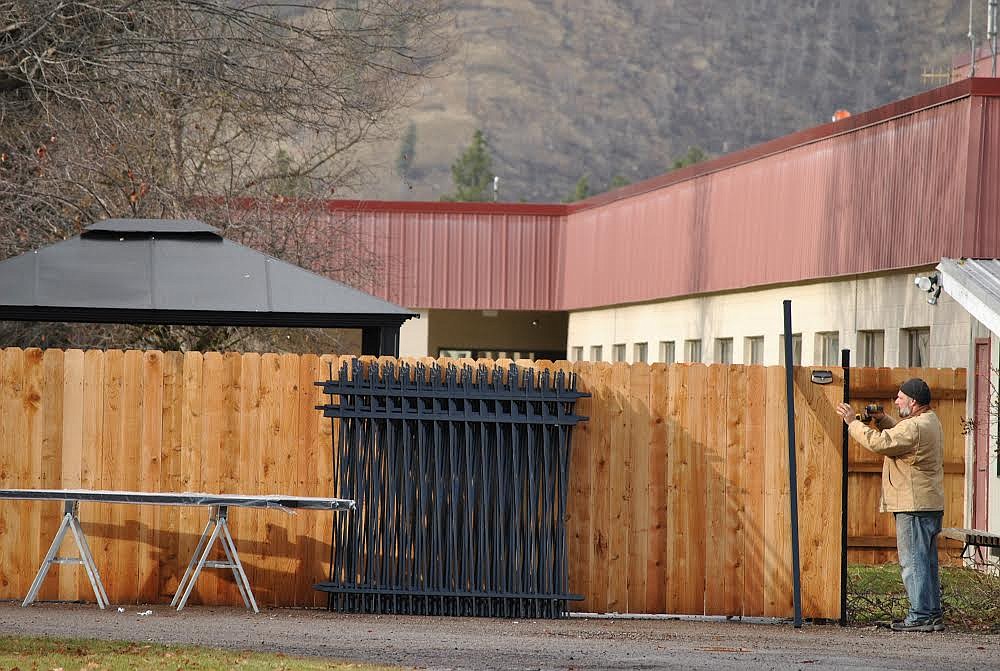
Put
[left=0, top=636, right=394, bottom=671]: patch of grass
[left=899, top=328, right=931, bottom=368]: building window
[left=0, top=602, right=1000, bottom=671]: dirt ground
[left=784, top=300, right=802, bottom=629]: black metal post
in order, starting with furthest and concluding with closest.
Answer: [left=899, top=328, right=931, bottom=368]: building window → [left=784, top=300, right=802, bottom=629]: black metal post → [left=0, top=602, right=1000, bottom=671]: dirt ground → [left=0, top=636, right=394, bottom=671]: patch of grass

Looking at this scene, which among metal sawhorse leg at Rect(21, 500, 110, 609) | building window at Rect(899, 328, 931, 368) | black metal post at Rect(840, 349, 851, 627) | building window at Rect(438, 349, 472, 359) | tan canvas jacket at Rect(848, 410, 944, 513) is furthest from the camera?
building window at Rect(438, 349, 472, 359)

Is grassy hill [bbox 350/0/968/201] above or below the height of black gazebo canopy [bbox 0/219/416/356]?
above

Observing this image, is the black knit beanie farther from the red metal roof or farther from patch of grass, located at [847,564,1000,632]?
the red metal roof

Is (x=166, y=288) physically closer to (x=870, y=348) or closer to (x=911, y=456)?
(x=911, y=456)

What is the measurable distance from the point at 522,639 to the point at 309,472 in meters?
2.38

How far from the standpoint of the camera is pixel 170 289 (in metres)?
13.5

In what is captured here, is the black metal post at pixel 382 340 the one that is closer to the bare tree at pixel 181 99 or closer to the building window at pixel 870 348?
the bare tree at pixel 181 99

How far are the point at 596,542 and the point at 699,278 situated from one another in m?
17.6

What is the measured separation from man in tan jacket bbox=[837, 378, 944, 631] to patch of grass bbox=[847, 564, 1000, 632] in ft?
1.84

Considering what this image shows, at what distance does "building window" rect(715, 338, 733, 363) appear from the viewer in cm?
2907

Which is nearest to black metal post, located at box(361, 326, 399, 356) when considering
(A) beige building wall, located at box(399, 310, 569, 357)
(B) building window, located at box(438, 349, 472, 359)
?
(A) beige building wall, located at box(399, 310, 569, 357)

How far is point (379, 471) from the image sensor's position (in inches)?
486

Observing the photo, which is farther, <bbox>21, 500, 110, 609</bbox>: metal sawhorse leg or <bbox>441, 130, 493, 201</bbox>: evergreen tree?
<bbox>441, 130, 493, 201</bbox>: evergreen tree

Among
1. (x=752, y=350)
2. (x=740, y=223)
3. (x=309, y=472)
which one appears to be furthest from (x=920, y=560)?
(x=752, y=350)
